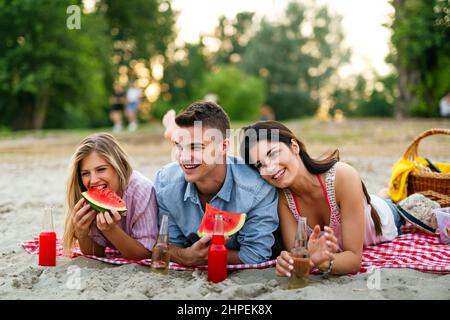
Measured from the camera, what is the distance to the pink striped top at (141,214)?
353 centimetres

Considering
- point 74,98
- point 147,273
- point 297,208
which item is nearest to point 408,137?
point 297,208

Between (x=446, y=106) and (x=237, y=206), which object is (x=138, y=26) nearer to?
(x=446, y=106)

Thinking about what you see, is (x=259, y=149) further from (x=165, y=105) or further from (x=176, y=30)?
(x=165, y=105)

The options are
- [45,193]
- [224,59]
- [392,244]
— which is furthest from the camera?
[224,59]

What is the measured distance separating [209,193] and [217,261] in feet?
2.09

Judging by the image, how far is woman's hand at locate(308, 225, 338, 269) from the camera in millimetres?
3084

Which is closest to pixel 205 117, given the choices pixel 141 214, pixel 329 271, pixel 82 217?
pixel 141 214

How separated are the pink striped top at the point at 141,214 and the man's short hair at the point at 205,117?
0.56 m

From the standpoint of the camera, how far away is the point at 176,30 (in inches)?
1435

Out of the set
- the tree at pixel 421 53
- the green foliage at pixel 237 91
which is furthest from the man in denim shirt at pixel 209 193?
the green foliage at pixel 237 91

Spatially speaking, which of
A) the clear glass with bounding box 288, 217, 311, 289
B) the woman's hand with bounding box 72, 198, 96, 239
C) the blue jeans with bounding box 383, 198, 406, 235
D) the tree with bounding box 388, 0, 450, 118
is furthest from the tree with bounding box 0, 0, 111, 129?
the clear glass with bounding box 288, 217, 311, 289

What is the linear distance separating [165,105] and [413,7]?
24153mm

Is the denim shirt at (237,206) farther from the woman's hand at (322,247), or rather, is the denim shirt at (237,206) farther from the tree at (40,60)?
the tree at (40,60)

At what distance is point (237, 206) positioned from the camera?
3484mm
